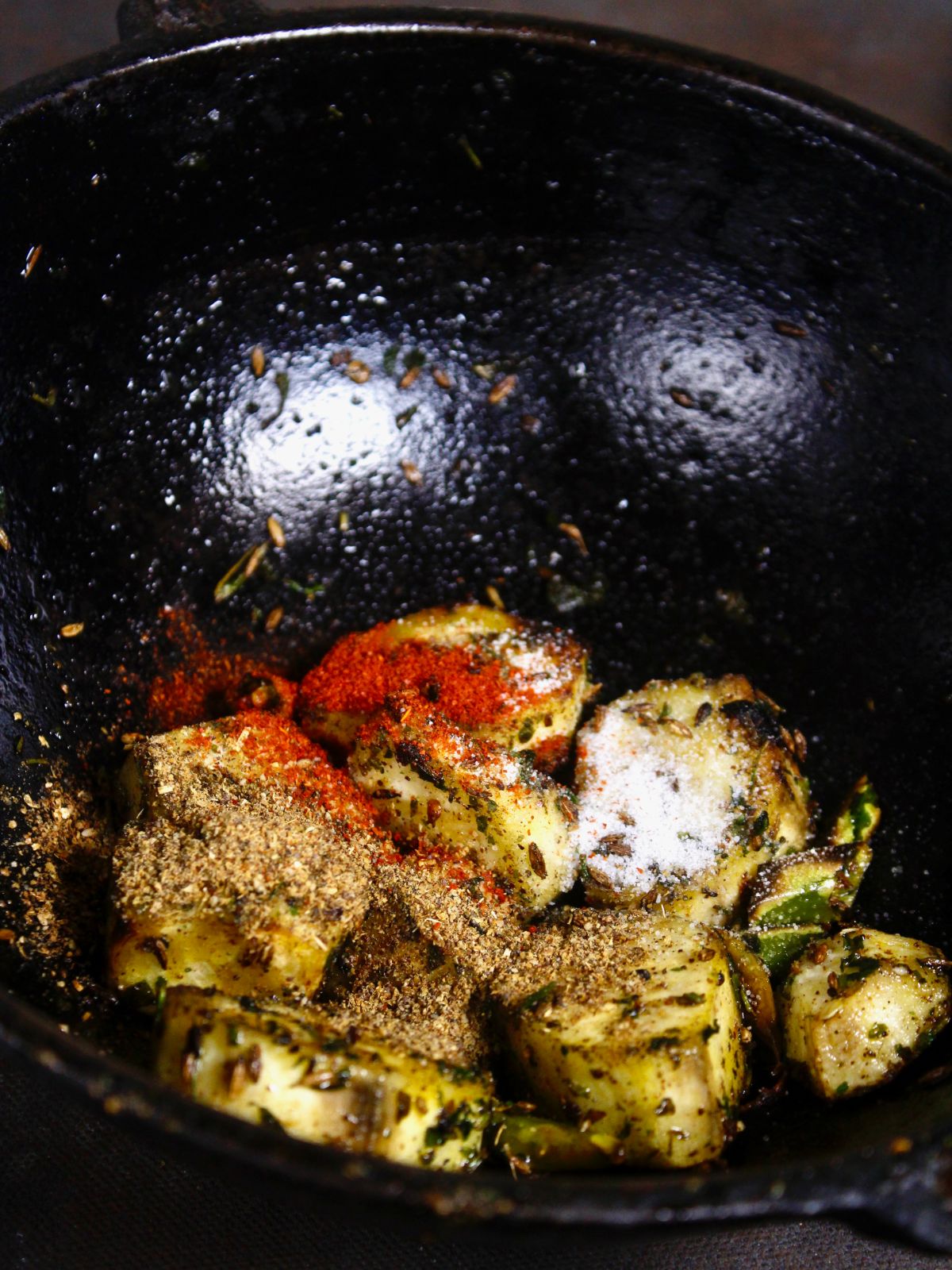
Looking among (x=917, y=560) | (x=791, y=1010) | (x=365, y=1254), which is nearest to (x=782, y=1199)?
(x=791, y=1010)

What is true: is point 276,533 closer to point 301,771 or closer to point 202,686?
point 202,686

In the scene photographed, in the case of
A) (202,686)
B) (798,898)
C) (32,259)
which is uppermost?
(32,259)

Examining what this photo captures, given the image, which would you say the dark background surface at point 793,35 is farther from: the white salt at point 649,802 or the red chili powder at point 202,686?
the white salt at point 649,802

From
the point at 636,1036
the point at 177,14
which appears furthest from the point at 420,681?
the point at 177,14

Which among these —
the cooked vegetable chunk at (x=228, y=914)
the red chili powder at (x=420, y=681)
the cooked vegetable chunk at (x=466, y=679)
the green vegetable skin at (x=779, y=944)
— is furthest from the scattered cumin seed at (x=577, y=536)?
the cooked vegetable chunk at (x=228, y=914)

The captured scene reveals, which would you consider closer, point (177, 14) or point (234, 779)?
point (234, 779)

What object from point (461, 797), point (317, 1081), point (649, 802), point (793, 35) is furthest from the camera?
point (793, 35)

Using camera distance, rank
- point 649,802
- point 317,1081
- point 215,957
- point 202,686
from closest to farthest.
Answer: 1. point 317,1081
2. point 215,957
3. point 649,802
4. point 202,686
